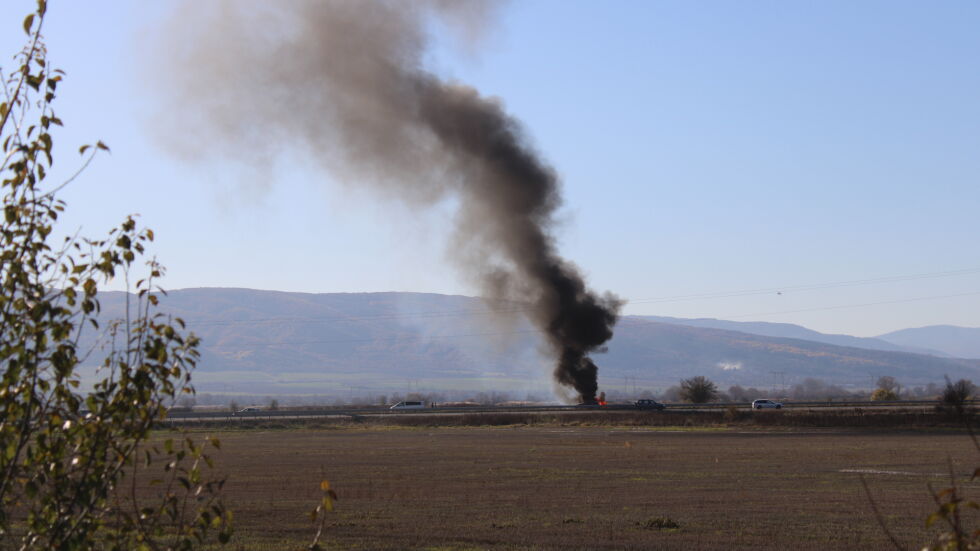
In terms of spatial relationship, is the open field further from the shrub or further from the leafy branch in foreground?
the shrub

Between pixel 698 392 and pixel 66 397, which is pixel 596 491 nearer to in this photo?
pixel 66 397

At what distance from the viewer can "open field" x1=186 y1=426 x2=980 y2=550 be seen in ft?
65.3

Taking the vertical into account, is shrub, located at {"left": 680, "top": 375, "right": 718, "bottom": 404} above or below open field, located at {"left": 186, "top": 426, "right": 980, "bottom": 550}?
above

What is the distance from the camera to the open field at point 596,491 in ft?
65.3

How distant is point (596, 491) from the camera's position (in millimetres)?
28844

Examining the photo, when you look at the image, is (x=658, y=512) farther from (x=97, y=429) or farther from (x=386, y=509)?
(x=97, y=429)

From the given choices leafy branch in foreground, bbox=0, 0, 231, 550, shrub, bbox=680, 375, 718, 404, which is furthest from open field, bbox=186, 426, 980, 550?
shrub, bbox=680, 375, 718, 404

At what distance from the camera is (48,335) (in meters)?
6.70

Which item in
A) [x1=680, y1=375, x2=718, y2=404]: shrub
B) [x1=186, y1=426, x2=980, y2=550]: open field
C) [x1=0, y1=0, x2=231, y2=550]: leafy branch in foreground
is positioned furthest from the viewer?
[x1=680, y1=375, x2=718, y2=404]: shrub

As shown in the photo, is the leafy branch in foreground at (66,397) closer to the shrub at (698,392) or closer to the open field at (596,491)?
the open field at (596,491)

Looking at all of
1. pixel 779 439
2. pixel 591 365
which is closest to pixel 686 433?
pixel 779 439

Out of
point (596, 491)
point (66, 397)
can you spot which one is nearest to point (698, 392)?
point (596, 491)

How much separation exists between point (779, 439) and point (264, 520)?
3872cm

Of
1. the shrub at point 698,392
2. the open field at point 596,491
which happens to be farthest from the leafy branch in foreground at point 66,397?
the shrub at point 698,392
